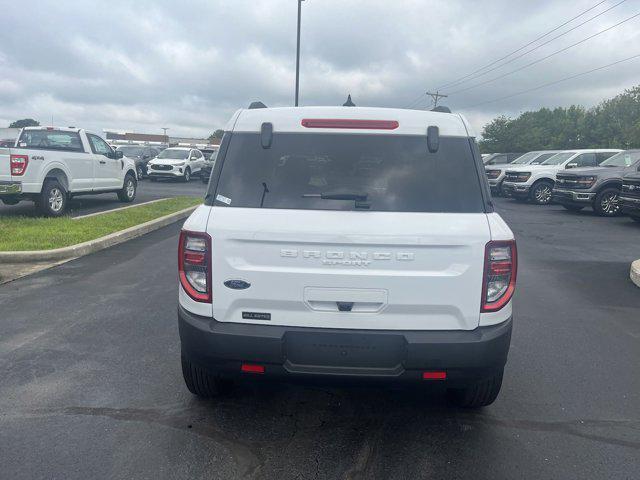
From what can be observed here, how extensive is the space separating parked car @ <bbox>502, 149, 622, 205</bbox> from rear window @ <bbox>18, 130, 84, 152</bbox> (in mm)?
15193

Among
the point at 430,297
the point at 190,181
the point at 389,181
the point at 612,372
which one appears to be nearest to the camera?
the point at 430,297

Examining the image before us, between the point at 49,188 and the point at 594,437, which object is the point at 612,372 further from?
the point at 49,188

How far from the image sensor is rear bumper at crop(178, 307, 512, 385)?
2877 mm

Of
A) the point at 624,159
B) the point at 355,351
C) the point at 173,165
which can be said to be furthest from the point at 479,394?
the point at 173,165

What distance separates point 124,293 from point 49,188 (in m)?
6.70

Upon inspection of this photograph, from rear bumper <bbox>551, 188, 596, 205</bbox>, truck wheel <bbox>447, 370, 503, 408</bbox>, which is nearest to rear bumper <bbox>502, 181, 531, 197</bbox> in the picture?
rear bumper <bbox>551, 188, 596, 205</bbox>

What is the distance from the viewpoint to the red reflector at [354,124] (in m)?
3.18

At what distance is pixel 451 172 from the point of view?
123 inches

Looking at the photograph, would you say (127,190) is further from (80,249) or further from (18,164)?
(80,249)

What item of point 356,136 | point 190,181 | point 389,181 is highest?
point 356,136

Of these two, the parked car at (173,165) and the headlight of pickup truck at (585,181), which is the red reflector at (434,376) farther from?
the parked car at (173,165)

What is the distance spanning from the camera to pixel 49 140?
498 inches

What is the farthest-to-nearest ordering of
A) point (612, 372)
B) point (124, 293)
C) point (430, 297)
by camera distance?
point (124, 293), point (612, 372), point (430, 297)

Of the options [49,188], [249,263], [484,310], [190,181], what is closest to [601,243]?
[484,310]
